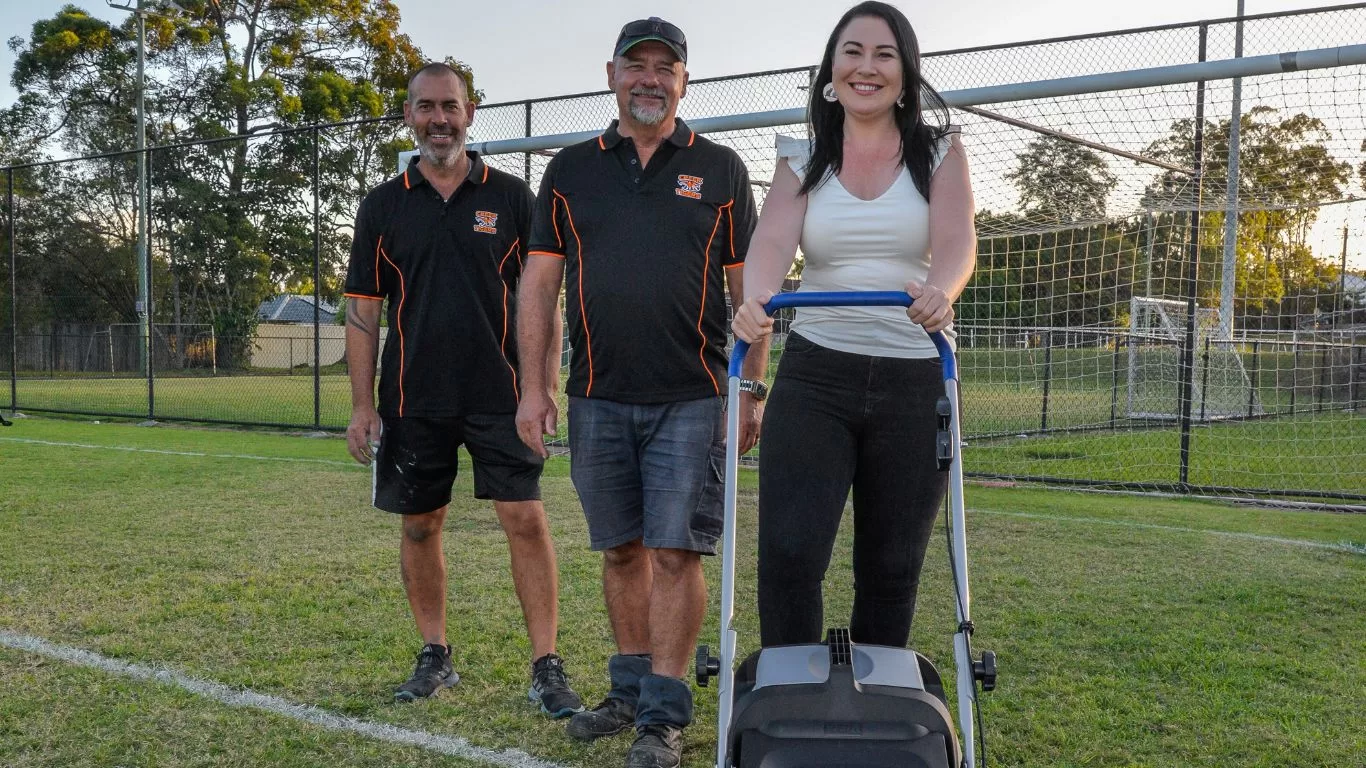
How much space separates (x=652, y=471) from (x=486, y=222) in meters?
1.05

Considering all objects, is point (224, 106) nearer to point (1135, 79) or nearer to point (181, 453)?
point (181, 453)

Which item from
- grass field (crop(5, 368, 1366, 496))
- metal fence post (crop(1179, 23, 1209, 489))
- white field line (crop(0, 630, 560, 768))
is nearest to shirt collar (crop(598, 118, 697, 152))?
white field line (crop(0, 630, 560, 768))

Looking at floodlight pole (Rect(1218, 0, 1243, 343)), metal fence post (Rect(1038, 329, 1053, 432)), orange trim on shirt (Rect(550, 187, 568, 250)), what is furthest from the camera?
metal fence post (Rect(1038, 329, 1053, 432))

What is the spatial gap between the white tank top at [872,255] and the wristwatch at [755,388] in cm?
44

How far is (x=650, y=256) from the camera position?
3207mm

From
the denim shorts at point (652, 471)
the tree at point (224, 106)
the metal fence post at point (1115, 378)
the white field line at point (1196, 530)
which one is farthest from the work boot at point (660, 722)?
the tree at point (224, 106)

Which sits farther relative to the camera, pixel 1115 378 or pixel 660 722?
pixel 1115 378

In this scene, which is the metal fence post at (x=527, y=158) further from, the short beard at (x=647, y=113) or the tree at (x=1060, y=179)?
the short beard at (x=647, y=113)

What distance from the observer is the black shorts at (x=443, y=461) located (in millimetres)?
3682

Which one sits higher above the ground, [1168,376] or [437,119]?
[437,119]

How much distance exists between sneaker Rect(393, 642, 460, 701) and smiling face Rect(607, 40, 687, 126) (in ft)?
5.96

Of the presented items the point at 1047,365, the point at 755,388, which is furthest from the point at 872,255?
the point at 1047,365

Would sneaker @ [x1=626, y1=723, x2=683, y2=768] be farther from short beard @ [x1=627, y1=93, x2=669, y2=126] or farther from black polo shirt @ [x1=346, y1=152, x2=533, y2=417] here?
short beard @ [x1=627, y1=93, x2=669, y2=126]

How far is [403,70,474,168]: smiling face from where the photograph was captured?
3732mm
